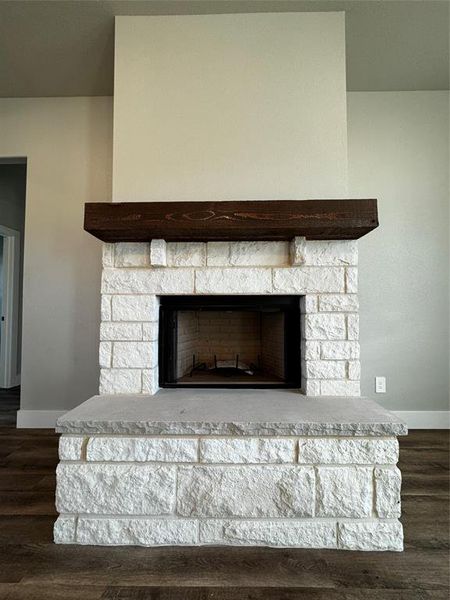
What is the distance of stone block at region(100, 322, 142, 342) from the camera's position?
70.6 inches

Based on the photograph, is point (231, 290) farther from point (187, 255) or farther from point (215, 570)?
point (215, 570)

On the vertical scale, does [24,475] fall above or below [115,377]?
below

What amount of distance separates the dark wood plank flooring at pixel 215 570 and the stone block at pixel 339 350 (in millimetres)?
736

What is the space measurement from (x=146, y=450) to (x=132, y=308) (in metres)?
0.74

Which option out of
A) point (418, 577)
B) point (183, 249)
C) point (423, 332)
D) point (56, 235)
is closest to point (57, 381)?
point (56, 235)

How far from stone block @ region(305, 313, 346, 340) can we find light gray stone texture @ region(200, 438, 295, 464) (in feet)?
2.01

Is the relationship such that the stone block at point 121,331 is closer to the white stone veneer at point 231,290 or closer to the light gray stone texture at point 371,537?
the white stone veneer at point 231,290

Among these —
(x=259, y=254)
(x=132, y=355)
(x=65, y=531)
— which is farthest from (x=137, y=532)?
(x=259, y=254)

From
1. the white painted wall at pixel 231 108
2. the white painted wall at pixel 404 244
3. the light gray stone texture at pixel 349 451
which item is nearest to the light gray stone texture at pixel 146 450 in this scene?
the light gray stone texture at pixel 349 451

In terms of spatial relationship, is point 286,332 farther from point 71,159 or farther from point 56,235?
point 71,159

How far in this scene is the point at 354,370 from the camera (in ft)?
5.73

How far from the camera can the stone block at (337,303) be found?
Result: 5.80 ft

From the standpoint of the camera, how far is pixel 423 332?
104 inches

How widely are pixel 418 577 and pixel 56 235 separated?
2.91 m
